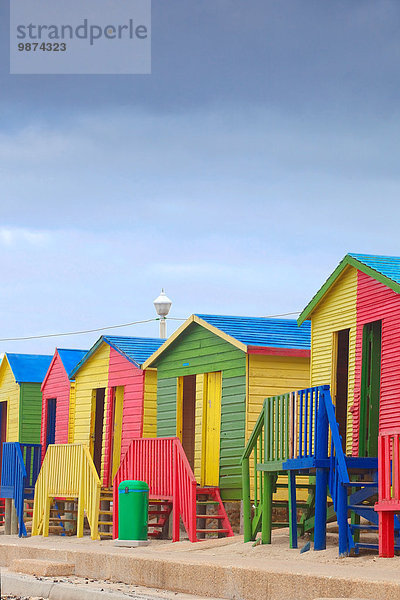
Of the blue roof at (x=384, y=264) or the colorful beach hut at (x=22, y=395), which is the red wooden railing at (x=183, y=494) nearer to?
the blue roof at (x=384, y=264)

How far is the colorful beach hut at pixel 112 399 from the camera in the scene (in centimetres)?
2197

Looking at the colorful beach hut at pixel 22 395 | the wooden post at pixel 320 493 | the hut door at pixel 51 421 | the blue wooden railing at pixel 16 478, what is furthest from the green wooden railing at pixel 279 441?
the colorful beach hut at pixel 22 395

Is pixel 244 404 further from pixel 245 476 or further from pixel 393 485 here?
pixel 393 485

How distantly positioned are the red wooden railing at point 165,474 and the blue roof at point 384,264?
448 centimetres

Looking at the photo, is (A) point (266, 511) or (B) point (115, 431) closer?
(A) point (266, 511)

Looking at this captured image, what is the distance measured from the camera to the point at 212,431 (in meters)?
19.3

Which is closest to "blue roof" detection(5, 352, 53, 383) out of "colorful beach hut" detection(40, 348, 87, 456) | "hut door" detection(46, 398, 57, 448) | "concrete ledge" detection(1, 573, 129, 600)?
"colorful beach hut" detection(40, 348, 87, 456)

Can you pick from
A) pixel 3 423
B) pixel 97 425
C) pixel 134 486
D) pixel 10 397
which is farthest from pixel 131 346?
pixel 3 423

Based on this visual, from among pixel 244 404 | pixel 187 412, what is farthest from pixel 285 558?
pixel 187 412

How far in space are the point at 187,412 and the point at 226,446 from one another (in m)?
3.69

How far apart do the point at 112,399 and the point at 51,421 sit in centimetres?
439

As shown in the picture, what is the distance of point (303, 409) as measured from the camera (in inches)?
569

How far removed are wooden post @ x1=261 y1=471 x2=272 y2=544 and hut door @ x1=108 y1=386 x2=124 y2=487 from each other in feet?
25.2

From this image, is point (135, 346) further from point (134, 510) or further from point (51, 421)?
point (134, 510)
